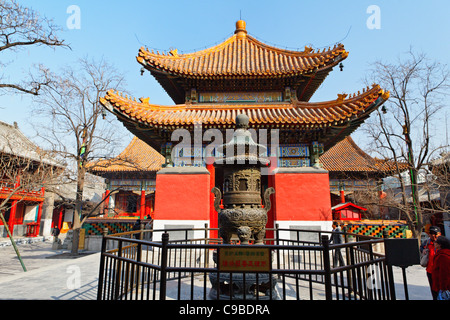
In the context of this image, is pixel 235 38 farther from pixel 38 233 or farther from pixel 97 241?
pixel 38 233

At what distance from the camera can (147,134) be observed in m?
10.1

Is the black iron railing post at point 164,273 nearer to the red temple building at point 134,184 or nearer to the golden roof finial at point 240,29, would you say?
the golden roof finial at point 240,29

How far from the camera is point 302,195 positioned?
9.32 metres

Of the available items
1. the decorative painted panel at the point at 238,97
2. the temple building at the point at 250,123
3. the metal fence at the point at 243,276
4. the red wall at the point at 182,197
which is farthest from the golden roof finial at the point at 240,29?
the metal fence at the point at 243,276

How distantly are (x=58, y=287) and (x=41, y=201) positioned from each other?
21.8 m

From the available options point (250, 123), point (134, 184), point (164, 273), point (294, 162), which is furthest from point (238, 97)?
point (134, 184)

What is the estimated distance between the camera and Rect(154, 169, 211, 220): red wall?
30.5 feet

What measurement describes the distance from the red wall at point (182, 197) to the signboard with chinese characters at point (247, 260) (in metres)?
6.26

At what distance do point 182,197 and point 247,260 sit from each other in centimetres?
657

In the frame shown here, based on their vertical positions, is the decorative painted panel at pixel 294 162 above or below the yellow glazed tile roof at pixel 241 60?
below

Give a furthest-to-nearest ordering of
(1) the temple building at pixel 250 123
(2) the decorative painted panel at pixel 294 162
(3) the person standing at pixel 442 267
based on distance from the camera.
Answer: (2) the decorative painted panel at pixel 294 162, (1) the temple building at pixel 250 123, (3) the person standing at pixel 442 267

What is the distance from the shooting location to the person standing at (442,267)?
3.75 metres
